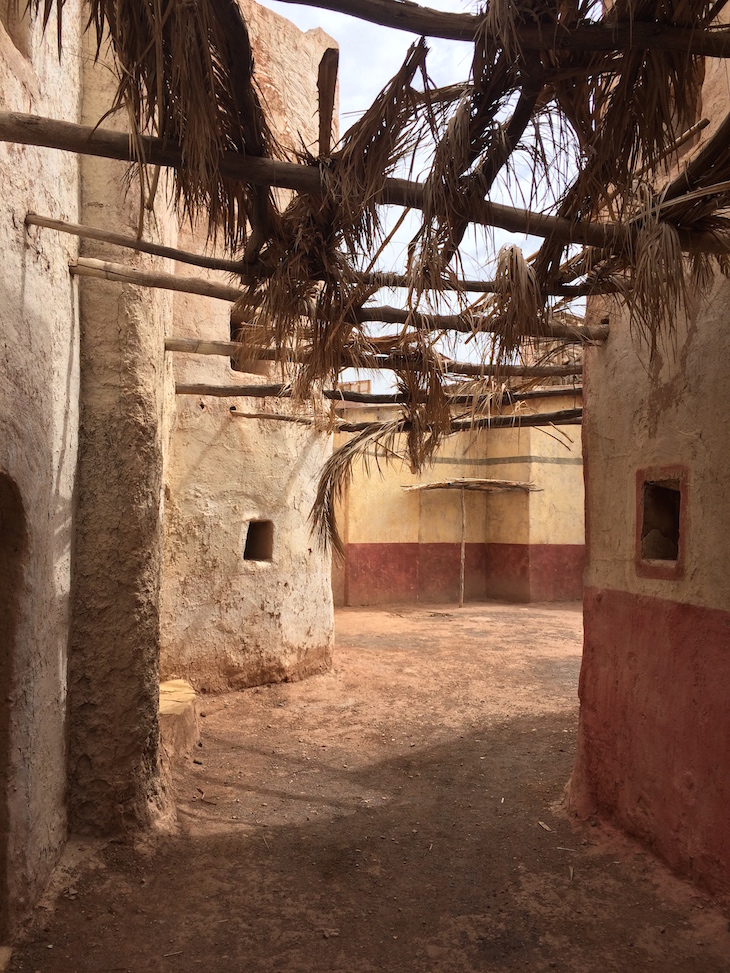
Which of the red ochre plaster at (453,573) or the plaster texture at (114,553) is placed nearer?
the plaster texture at (114,553)

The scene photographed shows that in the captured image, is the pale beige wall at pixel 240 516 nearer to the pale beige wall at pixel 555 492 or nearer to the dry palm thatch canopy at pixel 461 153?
the dry palm thatch canopy at pixel 461 153

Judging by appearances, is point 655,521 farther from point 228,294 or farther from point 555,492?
point 555,492

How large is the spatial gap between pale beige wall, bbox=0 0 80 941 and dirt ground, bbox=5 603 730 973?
0.45 metres

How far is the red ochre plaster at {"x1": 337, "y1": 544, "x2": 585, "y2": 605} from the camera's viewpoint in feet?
47.0

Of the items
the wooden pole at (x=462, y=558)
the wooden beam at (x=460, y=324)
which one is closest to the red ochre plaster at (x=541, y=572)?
the wooden pole at (x=462, y=558)

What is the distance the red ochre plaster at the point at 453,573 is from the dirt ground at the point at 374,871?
755cm

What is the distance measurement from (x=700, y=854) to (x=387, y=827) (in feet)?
6.25

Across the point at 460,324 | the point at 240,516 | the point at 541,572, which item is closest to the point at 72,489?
the point at 460,324

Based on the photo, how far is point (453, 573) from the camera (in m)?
15.4

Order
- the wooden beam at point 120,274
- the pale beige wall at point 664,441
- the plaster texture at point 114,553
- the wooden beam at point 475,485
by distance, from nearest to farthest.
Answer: the pale beige wall at point 664,441, the wooden beam at point 120,274, the plaster texture at point 114,553, the wooden beam at point 475,485

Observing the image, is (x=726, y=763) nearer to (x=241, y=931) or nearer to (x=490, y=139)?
(x=241, y=931)

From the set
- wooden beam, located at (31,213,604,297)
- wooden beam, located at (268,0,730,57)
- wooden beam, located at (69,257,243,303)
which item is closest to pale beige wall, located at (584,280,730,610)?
wooden beam, located at (31,213,604,297)

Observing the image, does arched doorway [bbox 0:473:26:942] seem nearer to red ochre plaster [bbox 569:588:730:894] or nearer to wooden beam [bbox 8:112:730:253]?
wooden beam [bbox 8:112:730:253]

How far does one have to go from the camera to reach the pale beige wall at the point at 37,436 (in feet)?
9.07
